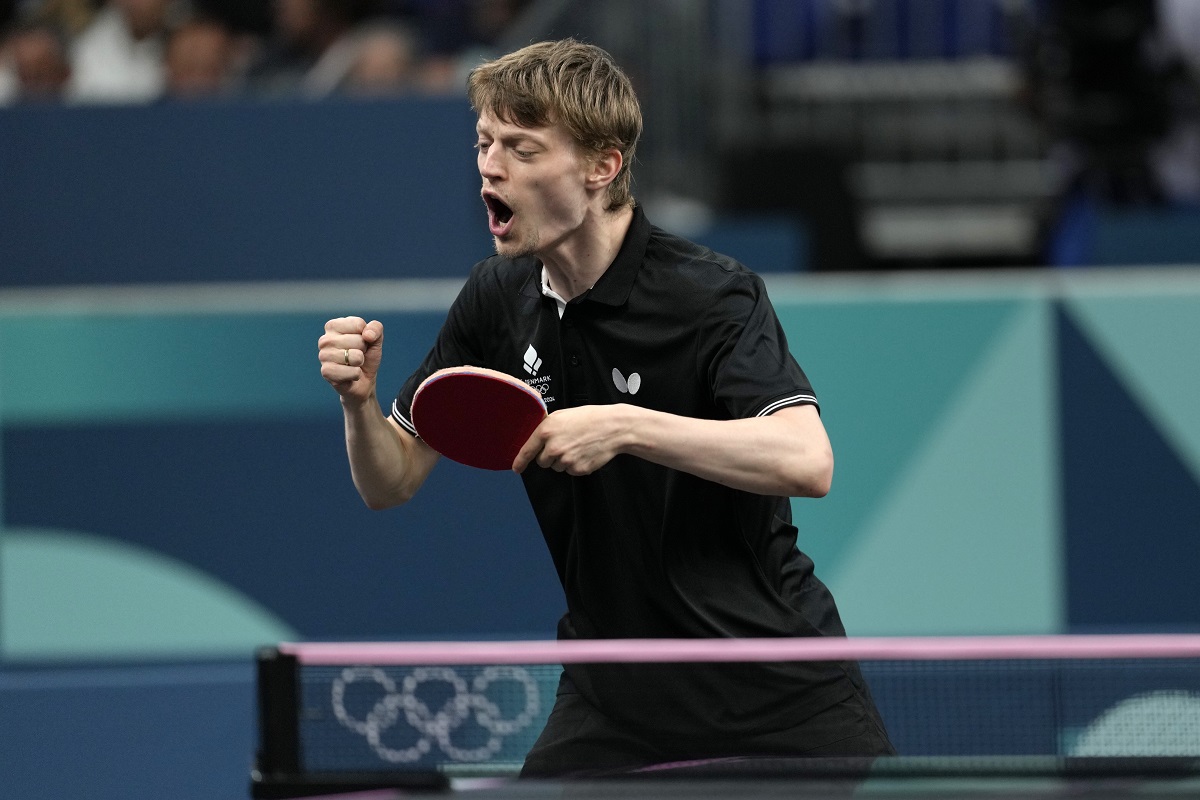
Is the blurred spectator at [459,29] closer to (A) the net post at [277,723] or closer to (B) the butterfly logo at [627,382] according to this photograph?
(B) the butterfly logo at [627,382]

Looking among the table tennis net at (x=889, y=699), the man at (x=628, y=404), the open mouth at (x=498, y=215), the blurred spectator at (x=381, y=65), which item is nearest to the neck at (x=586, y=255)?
the man at (x=628, y=404)

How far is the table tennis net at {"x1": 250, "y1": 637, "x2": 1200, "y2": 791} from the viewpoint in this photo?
7.60ft

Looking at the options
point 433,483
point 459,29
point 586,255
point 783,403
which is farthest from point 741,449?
point 459,29

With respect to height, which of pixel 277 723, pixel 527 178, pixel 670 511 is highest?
pixel 527 178

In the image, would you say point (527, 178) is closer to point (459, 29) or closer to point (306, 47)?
point (306, 47)

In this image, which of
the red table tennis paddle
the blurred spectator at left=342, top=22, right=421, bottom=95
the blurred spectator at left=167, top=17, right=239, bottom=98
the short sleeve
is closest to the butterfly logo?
the short sleeve

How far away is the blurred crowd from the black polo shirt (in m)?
3.73

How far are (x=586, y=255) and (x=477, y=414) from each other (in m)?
0.47

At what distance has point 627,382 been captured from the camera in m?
2.81

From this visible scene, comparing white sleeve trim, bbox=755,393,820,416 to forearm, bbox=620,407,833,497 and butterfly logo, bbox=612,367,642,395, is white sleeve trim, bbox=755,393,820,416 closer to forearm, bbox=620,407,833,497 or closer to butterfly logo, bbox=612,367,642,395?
forearm, bbox=620,407,833,497

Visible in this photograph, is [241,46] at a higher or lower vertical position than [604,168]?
higher

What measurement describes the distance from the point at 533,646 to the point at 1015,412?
2.87 meters

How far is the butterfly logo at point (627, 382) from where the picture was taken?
9.19 ft

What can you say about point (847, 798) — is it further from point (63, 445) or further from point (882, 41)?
point (882, 41)
